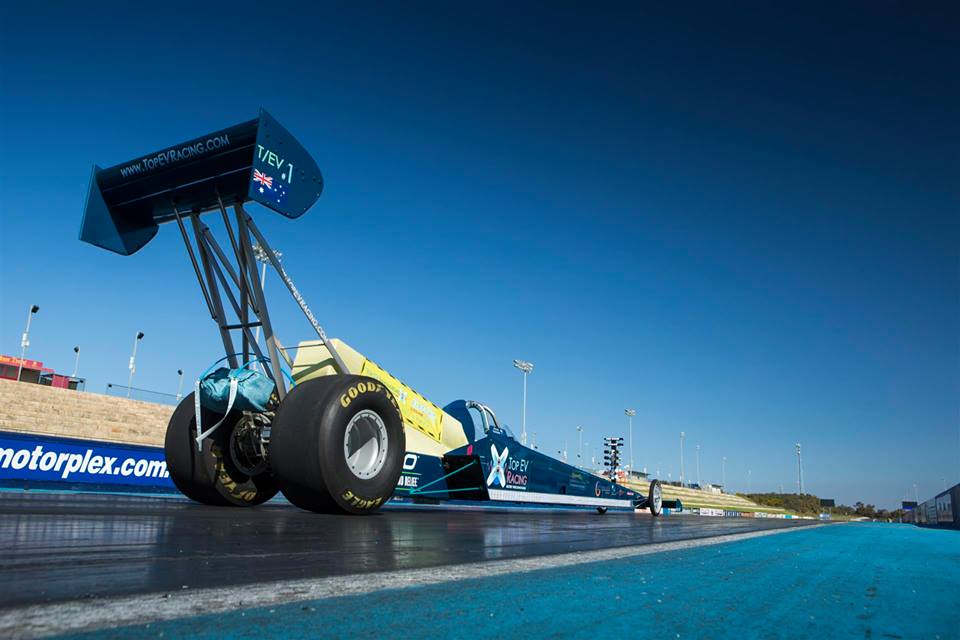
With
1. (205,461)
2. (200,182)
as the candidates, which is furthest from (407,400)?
(200,182)

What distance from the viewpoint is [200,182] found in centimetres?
587

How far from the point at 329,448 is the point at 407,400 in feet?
11.4

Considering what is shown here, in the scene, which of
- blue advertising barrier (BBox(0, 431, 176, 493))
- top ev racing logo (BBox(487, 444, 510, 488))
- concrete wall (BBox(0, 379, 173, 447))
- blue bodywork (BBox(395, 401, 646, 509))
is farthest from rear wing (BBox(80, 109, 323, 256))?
concrete wall (BBox(0, 379, 173, 447))

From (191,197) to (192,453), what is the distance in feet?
8.86

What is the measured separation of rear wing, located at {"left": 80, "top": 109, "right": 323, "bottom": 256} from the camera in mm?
5547

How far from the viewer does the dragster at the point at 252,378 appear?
528 cm

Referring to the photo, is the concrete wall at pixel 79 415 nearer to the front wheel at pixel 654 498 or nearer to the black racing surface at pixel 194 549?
the front wheel at pixel 654 498

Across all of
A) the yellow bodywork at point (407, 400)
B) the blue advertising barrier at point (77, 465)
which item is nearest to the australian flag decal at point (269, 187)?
the yellow bodywork at point (407, 400)

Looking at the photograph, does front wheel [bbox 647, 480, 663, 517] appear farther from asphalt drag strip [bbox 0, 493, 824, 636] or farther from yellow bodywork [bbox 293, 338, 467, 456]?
asphalt drag strip [bbox 0, 493, 824, 636]

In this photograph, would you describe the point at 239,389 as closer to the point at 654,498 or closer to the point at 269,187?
the point at 269,187

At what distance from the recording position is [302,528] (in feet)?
13.3

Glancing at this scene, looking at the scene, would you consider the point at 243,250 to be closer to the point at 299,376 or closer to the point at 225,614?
the point at 299,376

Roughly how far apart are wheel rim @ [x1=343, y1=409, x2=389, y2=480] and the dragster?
1cm

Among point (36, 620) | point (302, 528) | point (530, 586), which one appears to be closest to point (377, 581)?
point (530, 586)
